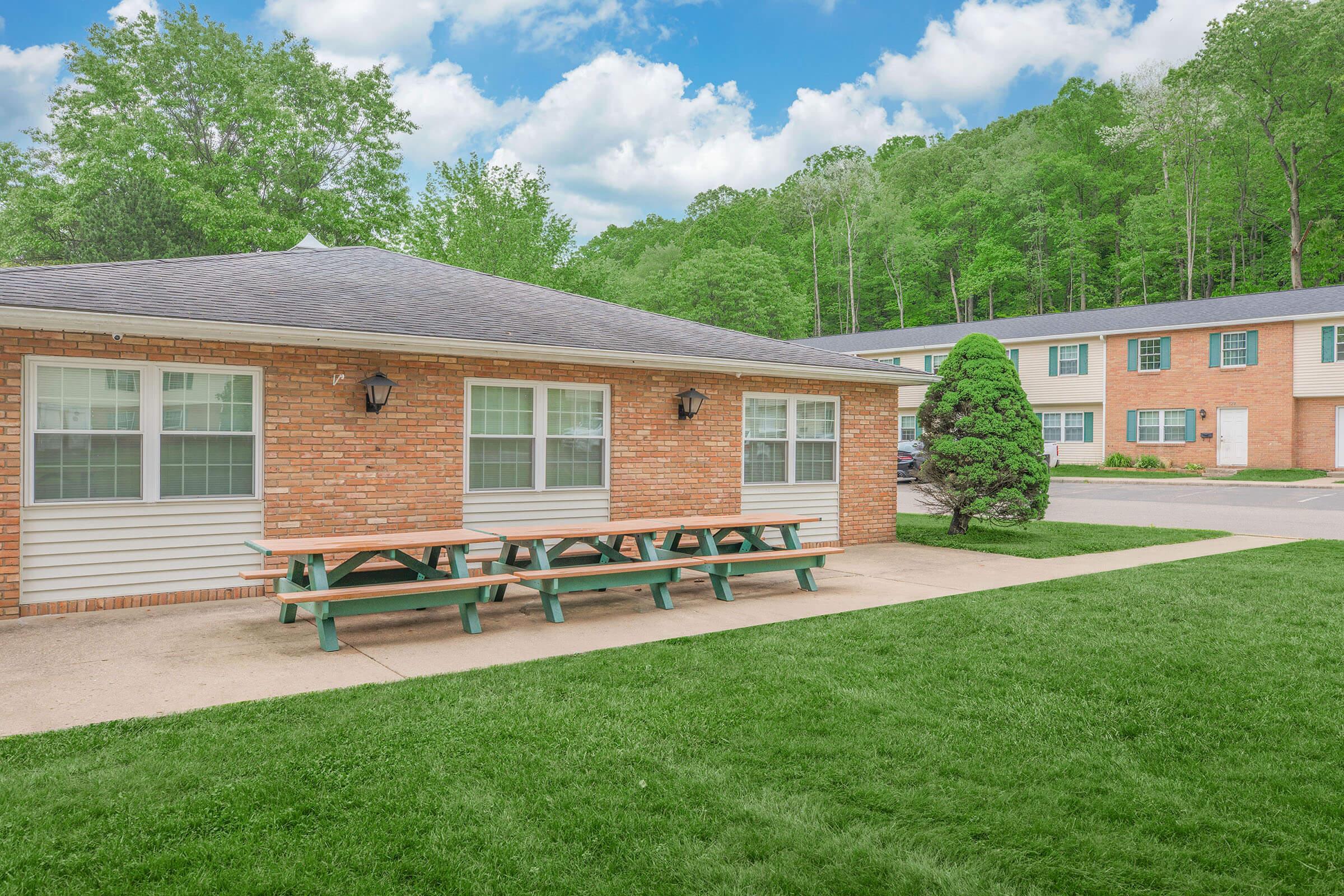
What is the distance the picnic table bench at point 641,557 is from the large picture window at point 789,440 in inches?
77.7

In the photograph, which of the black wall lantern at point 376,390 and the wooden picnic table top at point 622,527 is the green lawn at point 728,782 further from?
the black wall lantern at point 376,390

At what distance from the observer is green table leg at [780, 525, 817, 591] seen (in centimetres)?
888

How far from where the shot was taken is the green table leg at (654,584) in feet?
25.6

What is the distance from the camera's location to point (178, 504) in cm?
770

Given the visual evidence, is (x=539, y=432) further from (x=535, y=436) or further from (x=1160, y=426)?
(x=1160, y=426)

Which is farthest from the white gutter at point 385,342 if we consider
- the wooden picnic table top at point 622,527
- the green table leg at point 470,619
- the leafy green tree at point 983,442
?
the green table leg at point 470,619

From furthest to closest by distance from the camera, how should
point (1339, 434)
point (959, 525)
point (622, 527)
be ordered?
point (1339, 434) → point (959, 525) → point (622, 527)

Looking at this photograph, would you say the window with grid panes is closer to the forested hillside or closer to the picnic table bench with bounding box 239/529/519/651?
the picnic table bench with bounding box 239/529/519/651

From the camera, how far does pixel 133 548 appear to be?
7.50m

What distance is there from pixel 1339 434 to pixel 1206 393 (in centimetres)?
372

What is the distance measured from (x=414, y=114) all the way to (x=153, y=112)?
9971mm

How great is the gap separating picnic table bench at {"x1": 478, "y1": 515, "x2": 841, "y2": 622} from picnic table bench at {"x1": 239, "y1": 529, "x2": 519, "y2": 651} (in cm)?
44

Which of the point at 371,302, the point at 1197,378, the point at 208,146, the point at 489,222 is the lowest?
the point at 371,302

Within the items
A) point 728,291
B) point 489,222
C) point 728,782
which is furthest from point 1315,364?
point 489,222
